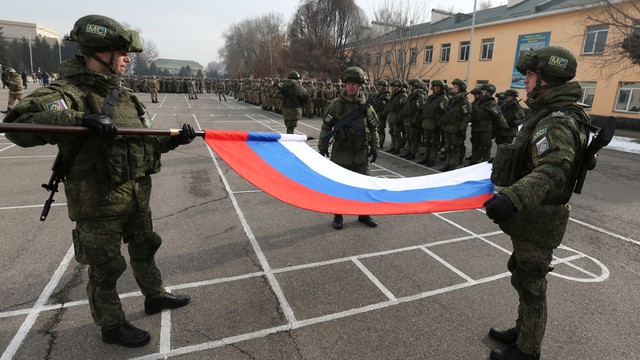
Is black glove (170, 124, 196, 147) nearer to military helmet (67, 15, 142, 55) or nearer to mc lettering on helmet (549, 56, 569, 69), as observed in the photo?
military helmet (67, 15, 142, 55)

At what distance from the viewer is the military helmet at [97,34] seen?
2521mm

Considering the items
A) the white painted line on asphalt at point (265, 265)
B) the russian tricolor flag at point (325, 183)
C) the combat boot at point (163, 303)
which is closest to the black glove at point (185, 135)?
the russian tricolor flag at point (325, 183)

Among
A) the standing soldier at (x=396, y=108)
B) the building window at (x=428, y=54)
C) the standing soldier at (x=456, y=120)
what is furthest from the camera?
the building window at (x=428, y=54)

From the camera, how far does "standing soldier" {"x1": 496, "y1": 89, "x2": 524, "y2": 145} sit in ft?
32.7

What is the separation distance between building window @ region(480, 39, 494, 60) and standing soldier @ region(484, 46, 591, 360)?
29.7 metres

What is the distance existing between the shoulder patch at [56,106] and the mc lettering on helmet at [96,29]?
1.80 ft

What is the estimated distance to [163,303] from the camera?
11.2ft

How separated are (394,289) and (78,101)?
3.44 meters

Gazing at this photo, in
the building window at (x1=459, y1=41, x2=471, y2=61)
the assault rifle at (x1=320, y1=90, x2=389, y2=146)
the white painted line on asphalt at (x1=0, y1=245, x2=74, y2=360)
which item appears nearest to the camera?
the white painted line on asphalt at (x1=0, y1=245, x2=74, y2=360)

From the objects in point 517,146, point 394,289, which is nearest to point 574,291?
point 394,289

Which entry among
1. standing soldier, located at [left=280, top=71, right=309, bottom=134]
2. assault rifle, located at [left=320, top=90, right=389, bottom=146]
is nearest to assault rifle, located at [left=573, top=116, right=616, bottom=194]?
assault rifle, located at [left=320, top=90, right=389, bottom=146]

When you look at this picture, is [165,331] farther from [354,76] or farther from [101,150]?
[354,76]

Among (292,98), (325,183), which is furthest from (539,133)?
(292,98)

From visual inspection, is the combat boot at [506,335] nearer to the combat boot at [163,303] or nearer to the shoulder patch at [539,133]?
the shoulder patch at [539,133]
